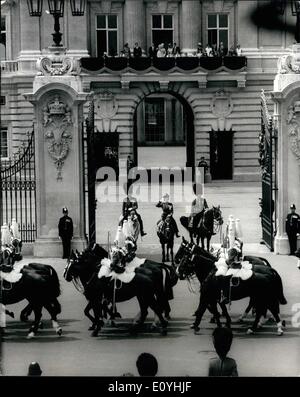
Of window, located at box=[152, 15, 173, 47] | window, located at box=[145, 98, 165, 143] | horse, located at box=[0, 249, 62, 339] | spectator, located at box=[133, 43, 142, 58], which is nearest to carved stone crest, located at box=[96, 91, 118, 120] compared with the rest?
spectator, located at box=[133, 43, 142, 58]

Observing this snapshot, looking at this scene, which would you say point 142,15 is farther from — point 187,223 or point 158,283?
point 158,283

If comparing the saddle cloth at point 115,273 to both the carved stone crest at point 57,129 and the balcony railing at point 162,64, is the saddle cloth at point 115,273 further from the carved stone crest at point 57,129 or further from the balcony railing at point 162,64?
the balcony railing at point 162,64

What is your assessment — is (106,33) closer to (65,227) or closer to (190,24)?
(190,24)

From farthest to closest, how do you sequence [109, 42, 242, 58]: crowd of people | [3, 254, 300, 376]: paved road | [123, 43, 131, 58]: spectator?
[109, 42, 242, 58]: crowd of people, [123, 43, 131, 58]: spectator, [3, 254, 300, 376]: paved road

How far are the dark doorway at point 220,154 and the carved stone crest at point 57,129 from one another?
2252cm

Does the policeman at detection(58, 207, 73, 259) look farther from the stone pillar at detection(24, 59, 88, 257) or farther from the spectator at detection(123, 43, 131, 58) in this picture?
the spectator at detection(123, 43, 131, 58)

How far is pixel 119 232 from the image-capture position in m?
16.3

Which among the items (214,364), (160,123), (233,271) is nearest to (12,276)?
(233,271)

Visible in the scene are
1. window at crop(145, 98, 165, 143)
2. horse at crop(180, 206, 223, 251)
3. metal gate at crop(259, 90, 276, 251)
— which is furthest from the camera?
window at crop(145, 98, 165, 143)

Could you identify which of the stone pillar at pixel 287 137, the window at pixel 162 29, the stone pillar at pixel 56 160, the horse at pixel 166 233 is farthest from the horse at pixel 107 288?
the window at pixel 162 29

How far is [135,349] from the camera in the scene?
48.5 ft

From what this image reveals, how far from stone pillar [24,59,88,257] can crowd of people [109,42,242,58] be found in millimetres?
21376

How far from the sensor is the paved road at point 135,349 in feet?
43.9

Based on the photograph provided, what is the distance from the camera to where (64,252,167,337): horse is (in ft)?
51.2
